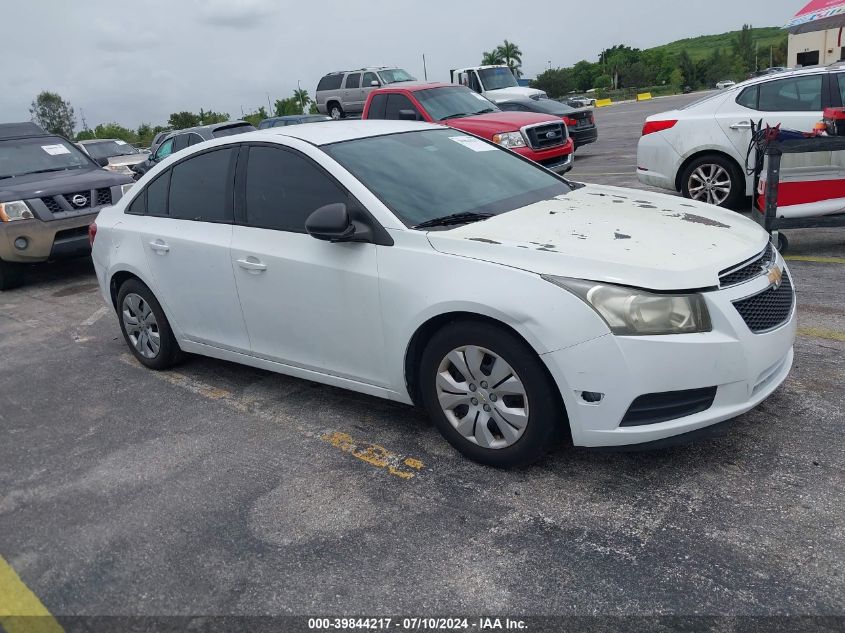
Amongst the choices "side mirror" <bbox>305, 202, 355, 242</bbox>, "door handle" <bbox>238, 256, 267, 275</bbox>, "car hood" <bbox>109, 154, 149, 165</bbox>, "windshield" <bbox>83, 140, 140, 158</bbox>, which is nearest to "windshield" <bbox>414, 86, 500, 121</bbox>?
"door handle" <bbox>238, 256, 267, 275</bbox>

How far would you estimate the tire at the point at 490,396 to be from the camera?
3.21 metres

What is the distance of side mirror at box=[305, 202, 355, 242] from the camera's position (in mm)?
3660

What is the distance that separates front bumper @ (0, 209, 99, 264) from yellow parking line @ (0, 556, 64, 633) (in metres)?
6.32

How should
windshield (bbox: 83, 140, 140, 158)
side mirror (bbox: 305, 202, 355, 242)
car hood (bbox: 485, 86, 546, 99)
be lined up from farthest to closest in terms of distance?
windshield (bbox: 83, 140, 140, 158), car hood (bbox: 485, 86, 546, 99), side mirror (bbox: 305, 202, 355, 242)

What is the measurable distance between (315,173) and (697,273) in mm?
2053

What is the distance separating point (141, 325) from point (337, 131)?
6.83 ft

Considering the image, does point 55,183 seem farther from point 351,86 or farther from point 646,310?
point 351,86

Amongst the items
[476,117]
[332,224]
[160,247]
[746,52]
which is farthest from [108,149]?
[746,52]

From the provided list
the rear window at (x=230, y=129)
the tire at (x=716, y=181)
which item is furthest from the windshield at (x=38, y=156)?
the tire at (x=716, y=181)

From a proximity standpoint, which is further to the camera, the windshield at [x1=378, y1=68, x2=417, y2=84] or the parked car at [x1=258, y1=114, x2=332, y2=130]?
the windshield at [x1=378, y1=68, x2=417, y2=84]

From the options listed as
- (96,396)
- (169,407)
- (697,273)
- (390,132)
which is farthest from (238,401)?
(697,273)

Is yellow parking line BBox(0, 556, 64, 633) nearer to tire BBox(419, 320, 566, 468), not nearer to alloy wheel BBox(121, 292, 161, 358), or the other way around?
tire BBox(419, 320, 566, 468)

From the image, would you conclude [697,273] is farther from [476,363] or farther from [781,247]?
[781,247]

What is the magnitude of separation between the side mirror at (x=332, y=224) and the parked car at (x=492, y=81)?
57.7 ft
